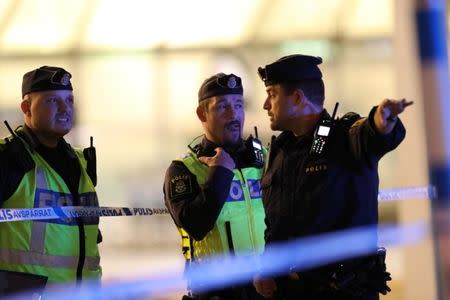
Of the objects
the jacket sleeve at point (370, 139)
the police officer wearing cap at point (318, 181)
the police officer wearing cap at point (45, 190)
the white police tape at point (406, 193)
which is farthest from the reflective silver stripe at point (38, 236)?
the white police tape at point (406, 193)

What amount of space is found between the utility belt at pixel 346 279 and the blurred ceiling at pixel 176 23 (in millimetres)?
4249

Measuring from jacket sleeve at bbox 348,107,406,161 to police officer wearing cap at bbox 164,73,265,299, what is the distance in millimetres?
616

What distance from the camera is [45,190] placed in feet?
10.8

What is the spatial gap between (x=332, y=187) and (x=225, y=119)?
760 millimetres

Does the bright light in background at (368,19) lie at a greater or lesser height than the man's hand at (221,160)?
greater

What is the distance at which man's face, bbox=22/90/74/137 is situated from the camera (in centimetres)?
339

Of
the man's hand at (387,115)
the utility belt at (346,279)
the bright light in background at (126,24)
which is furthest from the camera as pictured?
the bright light in background at (126,24)

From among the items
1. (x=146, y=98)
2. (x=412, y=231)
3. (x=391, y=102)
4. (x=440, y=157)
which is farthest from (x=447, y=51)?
(x=391, y=102)

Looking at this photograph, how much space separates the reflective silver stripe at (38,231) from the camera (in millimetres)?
3230

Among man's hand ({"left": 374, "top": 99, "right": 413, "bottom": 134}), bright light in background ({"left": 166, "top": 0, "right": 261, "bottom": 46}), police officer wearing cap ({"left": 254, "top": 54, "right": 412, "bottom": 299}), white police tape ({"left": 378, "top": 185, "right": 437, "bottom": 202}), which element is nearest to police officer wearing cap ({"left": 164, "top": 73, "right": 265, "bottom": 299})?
police officer wearing cap ({"left": 254, "top": 54, "right": 412, "bottom": 299})

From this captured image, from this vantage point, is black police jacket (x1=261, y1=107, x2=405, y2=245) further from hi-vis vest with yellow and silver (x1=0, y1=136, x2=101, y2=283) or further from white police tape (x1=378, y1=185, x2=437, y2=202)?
white police tape (x1=378, y1=185, x2=437, y2=202)

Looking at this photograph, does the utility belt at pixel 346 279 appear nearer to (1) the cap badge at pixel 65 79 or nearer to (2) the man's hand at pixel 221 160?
(2) the man's hand at pixel 221 160

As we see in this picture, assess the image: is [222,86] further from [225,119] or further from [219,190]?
[219,190]

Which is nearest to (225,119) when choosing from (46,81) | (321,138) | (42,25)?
(321,138)
